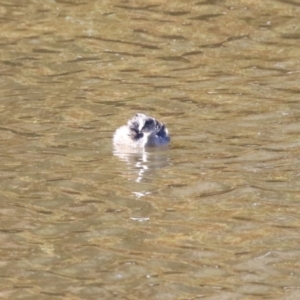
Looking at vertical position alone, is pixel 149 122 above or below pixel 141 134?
above

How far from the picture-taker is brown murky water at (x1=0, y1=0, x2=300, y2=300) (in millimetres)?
9281

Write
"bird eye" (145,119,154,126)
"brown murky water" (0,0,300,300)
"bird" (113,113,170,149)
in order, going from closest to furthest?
"brown murky water" (0,0,300,300) < "bird" (113,113,170,149) < "bird eye" (145,119,154,126)

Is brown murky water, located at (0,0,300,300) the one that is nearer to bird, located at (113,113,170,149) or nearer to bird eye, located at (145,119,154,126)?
bird, located at (113,113,170,149)

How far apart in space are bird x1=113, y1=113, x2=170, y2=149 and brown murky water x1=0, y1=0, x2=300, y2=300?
0.16 metres

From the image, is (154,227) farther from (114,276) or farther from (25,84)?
(25,84)

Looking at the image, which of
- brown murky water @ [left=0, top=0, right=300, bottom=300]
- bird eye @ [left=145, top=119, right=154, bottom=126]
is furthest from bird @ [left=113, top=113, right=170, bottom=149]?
brown murky water @ [left=0, top=0, right=300, bottom=300]

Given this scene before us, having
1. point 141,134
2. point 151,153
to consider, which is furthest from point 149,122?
point 151,153

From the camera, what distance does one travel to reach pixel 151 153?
42.9ft

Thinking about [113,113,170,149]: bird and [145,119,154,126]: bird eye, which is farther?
[145,119,154,126]: bird eye

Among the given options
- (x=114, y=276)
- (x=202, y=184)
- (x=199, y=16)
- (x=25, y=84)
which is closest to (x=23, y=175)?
(x=202, y=184)

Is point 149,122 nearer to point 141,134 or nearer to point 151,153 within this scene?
point 141,134

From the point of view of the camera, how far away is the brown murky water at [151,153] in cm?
928

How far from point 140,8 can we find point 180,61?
3.27 metres

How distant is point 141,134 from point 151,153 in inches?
10.3
